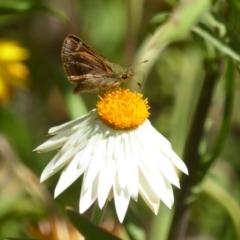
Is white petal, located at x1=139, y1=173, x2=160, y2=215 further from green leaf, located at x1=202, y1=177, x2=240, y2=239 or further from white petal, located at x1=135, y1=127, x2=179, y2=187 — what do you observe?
green leaf, located at x1=202, y1=177, x2=240, y2=239

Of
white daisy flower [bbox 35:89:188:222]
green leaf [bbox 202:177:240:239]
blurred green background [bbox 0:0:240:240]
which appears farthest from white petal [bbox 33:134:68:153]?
green leaf [bbox 202:177:240:239]

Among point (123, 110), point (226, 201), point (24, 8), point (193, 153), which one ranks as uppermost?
point (24, 8)

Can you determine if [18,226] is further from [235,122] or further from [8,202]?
[235,122]

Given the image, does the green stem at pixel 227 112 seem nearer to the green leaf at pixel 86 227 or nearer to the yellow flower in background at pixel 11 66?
the green leaf at pixel 86 227

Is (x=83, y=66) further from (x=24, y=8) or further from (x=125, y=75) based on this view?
(x=24, y=8)

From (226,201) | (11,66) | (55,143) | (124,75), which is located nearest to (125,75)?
(124,75)

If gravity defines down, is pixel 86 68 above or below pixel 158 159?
above

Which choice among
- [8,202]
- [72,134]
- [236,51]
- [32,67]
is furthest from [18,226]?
[236,51]
